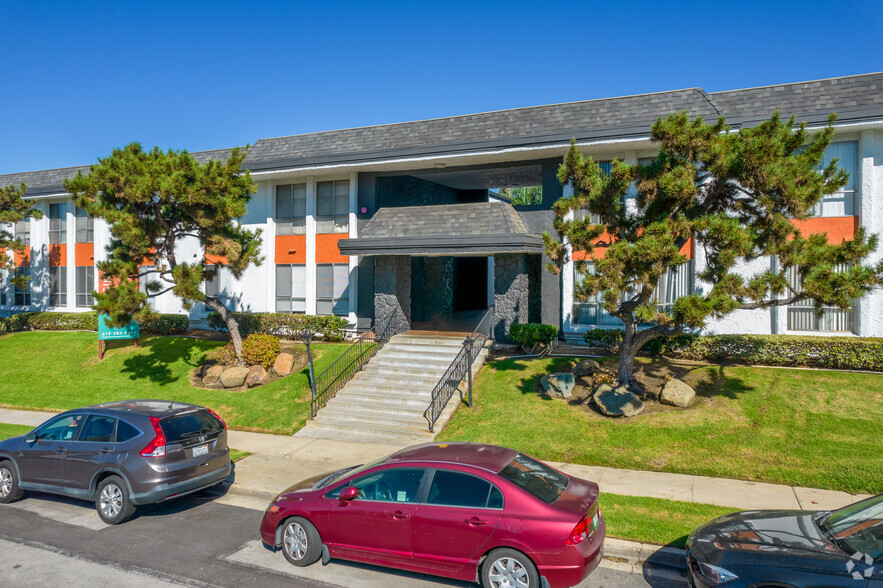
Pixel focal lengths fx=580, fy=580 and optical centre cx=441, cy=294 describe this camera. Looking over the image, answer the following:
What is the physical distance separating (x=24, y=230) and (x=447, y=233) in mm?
24067

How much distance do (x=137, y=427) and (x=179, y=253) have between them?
16972 millimetres

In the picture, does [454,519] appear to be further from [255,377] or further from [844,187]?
[844,187]

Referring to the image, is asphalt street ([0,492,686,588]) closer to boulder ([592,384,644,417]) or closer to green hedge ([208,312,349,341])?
boulder ([592,384,644,417])

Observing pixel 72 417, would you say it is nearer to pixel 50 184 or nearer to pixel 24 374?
pixel 24 374

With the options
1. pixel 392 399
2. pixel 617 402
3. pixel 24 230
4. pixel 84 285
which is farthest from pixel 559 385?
pixel 24 230

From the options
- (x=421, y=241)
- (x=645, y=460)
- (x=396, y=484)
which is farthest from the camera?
(x=421, y=241)

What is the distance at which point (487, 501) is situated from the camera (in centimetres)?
616

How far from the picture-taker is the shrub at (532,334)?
53.2 feet

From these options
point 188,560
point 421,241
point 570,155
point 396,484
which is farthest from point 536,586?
point 421,241

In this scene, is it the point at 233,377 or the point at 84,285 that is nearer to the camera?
the point at 233,377

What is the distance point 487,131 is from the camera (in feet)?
60.7

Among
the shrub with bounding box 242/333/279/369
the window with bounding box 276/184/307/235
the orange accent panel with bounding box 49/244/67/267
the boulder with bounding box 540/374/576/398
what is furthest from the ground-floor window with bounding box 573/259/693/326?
the orange accent panel with bounding box 49/244/67/267

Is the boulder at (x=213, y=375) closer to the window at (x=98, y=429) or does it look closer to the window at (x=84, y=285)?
the window at (x=98, y=429)

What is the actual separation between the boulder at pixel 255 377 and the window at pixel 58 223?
17122 millimetres
